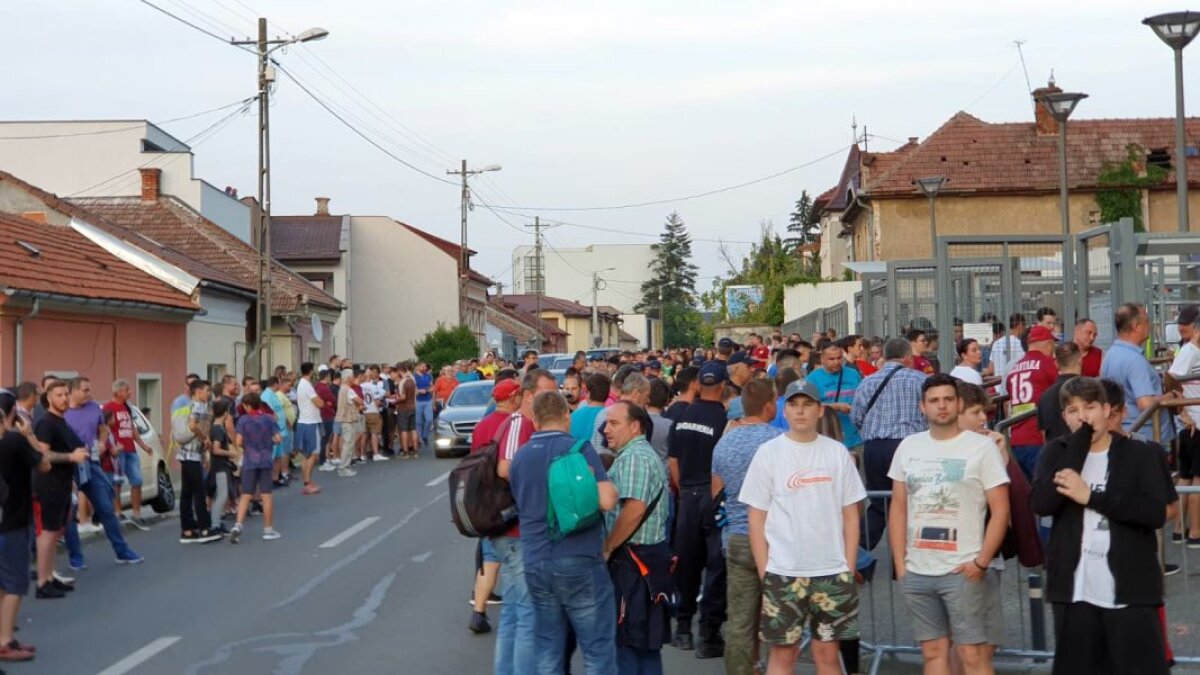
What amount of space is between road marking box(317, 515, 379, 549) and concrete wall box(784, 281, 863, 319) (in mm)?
27405

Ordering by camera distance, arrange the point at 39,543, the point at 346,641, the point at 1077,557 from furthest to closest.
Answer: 1. the point at 39,543
2. the point at 346,641
3. the point at 1077,557

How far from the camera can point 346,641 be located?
32.7ft

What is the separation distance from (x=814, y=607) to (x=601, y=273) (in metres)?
137

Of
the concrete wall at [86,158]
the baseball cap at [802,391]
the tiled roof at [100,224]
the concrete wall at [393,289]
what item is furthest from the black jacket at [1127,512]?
the concrete wall at [393,289]

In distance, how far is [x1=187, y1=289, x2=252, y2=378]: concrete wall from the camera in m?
30.2

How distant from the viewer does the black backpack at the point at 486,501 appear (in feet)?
25.5

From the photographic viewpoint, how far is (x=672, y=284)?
454ft

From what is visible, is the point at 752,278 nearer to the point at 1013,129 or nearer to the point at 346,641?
the point at 1013,129

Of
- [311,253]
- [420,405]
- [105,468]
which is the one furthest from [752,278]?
[105,468]

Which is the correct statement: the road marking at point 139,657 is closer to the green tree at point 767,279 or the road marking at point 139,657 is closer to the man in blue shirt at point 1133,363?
the man in blue shirt at point 1133,363

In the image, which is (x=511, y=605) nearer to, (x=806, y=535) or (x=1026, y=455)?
(x=806, y=535)

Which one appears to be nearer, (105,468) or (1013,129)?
(105,468)

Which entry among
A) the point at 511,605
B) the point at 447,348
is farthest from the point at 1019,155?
the point at 511,605

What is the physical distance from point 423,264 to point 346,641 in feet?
199
